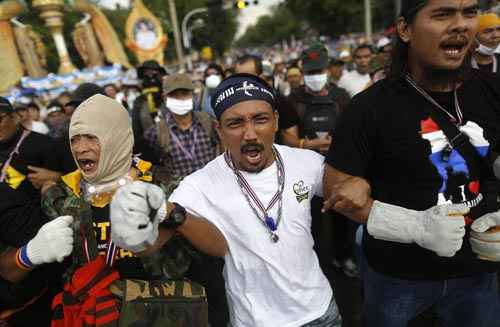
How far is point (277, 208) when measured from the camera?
1.97m

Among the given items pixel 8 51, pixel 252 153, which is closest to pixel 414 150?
pixel 252 153

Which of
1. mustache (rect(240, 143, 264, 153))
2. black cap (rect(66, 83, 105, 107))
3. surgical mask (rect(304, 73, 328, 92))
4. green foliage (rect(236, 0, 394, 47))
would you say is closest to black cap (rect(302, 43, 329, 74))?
surgical mask (rect(304, 73, 328, 92))

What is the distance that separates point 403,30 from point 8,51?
23.3m

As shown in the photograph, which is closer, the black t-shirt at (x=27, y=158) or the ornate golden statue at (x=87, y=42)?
the black t-shirt at (x=27, y=158)

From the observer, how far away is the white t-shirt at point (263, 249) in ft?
6.24

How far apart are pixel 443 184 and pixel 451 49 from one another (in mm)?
610

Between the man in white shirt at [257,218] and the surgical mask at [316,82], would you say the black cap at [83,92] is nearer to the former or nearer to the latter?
the surgical mask at [316,82]

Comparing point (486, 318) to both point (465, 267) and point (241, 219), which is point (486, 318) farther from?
point (241, 219)

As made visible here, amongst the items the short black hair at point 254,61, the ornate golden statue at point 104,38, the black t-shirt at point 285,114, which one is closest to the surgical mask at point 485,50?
the black t-shirt at point 285,114

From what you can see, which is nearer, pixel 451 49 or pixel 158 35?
pixel 451 49

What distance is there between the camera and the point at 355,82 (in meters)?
6.34

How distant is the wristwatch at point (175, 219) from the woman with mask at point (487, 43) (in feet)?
13.0

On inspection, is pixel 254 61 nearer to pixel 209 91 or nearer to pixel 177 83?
pixel 177 83

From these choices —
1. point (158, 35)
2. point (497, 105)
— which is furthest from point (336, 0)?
point (497, 105)
